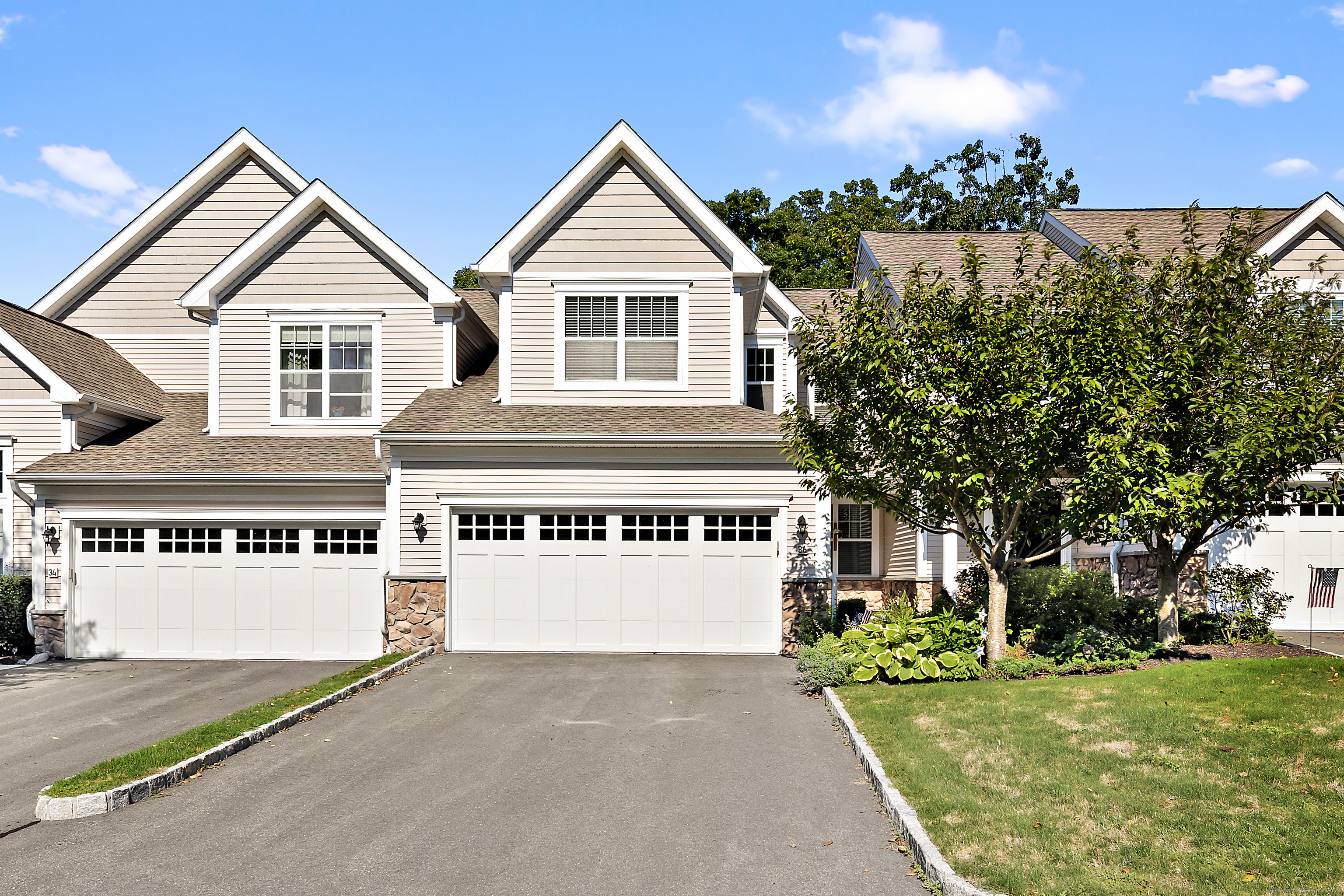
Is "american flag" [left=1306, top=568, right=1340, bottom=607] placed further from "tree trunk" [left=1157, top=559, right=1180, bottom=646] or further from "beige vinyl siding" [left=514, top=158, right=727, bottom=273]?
"beige vinyl siding" [left=514, top=158, right=727, bottom=273]

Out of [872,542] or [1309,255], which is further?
[872,542]

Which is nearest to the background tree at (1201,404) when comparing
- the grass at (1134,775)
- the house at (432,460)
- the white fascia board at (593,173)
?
the grass at (1134,775)

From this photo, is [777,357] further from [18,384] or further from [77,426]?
[18,384]

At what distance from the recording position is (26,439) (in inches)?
681

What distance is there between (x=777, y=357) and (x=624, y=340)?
4.46m

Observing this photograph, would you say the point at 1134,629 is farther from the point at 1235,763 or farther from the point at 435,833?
the point at 435,833

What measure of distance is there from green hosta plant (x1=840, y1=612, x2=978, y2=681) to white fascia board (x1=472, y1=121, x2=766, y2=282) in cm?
694

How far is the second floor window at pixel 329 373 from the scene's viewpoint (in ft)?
59.4

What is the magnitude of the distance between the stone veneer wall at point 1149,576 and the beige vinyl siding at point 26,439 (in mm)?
18321

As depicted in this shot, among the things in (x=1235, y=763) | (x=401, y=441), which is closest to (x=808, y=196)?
(x=401, y=441)

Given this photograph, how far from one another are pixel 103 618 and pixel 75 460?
275 centimetres

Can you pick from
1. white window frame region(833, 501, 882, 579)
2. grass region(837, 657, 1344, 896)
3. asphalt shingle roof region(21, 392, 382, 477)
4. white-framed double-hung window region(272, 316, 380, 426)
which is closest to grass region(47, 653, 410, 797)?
asphalt shingle roof region(21, 392, 382, 477)

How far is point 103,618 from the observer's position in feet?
55.1

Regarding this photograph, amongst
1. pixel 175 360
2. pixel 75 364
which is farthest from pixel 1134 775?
pixel 175 360
